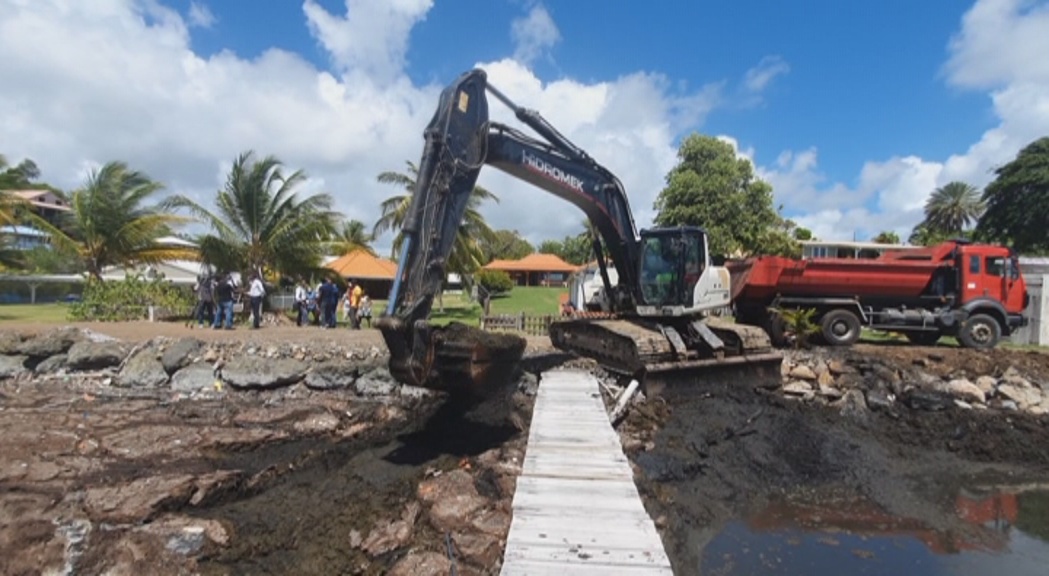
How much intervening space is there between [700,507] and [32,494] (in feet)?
21.7

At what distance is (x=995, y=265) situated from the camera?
41.6ft

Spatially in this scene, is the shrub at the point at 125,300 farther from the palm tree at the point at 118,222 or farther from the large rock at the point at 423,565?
A: the large rock at the point at 423,565

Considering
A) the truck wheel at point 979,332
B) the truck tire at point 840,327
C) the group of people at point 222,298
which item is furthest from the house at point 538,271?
the truck wheel at point 979,332

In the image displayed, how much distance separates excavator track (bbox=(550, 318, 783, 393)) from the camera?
9.41 m

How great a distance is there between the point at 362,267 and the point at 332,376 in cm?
2441

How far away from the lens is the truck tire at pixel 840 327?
12648mm

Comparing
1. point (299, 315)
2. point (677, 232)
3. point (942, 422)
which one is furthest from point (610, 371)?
point (299, 315)

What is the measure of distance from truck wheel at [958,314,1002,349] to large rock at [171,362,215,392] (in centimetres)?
1500

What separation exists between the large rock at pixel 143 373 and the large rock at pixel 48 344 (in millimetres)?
1676

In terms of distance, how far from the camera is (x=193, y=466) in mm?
6797

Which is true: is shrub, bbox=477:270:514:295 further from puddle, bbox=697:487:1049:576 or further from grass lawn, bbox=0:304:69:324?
puddle, bbox=697:487:1049:576

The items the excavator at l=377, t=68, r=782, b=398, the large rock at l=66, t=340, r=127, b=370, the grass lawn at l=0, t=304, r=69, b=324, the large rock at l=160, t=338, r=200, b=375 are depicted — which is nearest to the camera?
the excavator at l=377, t=68, r=782, b=398

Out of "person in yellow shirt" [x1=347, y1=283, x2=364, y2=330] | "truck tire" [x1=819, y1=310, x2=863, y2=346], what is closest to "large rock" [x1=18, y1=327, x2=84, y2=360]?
"person in yellow shirt" [x1=347, y1=283, x2=364, y2=330]

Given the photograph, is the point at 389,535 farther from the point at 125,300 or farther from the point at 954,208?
the point at 954,208
